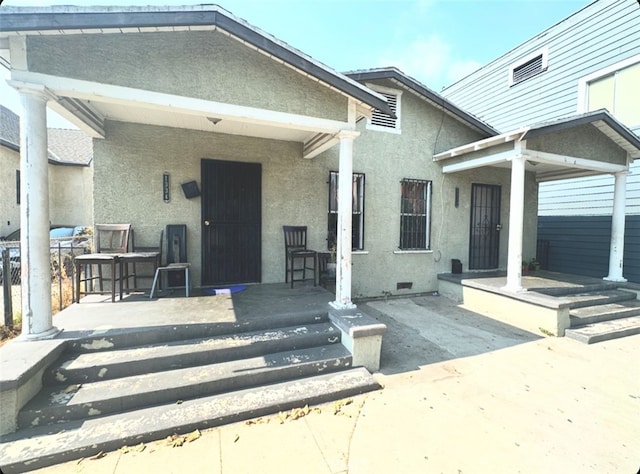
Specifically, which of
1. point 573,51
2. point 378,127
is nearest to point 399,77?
point 378,127

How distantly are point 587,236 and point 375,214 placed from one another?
649 centimetres

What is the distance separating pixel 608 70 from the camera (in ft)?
23.4

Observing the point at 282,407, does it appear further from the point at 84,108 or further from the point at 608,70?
the point at 608,70

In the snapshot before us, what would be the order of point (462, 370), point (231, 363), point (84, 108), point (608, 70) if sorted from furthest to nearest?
point (608, 70), point (84, 108), point (462, 370), point (231, 363)

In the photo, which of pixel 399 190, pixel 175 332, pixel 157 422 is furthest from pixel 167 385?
pixel 399 190

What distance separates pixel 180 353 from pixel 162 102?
8.65 feet

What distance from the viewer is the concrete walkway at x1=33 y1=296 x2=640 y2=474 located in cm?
210

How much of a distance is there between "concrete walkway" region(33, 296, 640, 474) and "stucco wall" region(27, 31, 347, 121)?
A: 11.0ft

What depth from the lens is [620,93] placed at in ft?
23.2

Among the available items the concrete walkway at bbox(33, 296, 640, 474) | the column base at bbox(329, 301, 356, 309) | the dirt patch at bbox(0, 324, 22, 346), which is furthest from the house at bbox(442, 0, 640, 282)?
the dirt patch at bbox(0, 324, 22, 346)

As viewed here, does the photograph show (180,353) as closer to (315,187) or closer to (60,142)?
(315,187)

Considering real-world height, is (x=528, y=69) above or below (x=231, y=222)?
above

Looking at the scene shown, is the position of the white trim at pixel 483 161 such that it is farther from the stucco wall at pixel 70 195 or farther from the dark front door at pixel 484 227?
the stucco wall at pixel 70 195

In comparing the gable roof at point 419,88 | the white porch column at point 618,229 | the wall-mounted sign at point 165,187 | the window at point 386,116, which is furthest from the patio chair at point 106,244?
the white porch column at point 618,229
